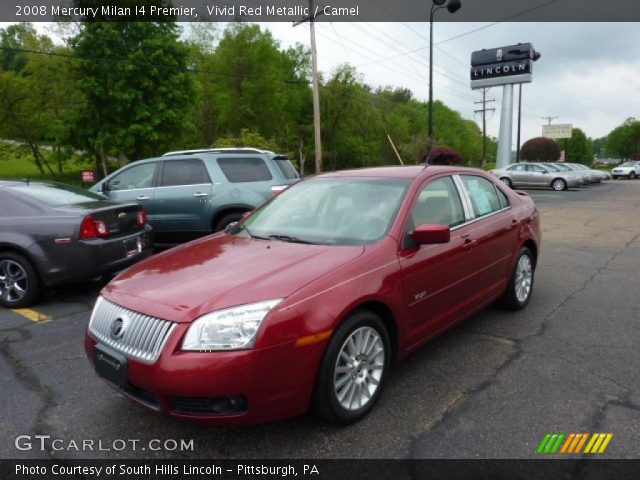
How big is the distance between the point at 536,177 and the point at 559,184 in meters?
1.21

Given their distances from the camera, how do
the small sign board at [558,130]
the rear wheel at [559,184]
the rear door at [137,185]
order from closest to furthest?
the rear door at [137,185] < the rear wheel at [559,184] < the small sign board at [558,130]

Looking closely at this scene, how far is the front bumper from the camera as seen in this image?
2.34 m

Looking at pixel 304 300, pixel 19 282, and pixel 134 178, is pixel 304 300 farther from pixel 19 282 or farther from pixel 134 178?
pixel 134 178

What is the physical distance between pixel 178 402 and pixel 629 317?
4.44 m

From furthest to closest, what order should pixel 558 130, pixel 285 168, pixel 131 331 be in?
pixel 558 130, pixel 285 168, pixel 131 331

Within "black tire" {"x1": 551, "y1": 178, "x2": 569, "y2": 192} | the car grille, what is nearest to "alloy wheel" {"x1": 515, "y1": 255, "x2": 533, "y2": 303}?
the car grille

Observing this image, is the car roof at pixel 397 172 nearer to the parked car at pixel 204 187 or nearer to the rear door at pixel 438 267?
the rear door at pixel 438 267

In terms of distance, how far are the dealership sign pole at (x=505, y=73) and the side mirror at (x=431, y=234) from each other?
41029mm

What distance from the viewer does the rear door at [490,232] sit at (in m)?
4.02

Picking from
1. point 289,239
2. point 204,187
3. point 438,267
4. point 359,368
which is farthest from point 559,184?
point 359,368

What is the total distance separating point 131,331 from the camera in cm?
260

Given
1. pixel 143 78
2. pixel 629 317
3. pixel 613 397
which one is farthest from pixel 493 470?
pixel 143 78

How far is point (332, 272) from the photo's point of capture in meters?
2.75

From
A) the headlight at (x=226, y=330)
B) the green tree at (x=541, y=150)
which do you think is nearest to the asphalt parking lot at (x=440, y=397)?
the headlight at (x=226, y=330)
